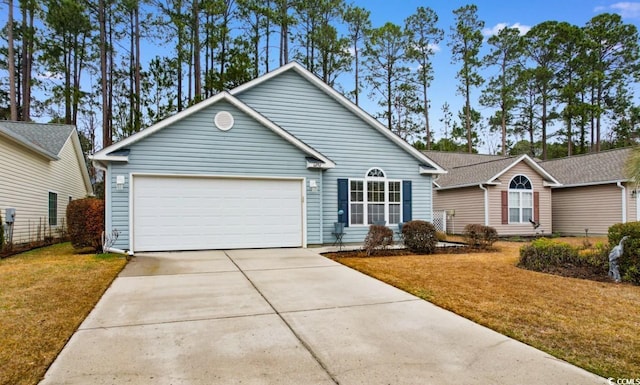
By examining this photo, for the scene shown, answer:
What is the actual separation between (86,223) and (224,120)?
4.38 m

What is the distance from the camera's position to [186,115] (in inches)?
388

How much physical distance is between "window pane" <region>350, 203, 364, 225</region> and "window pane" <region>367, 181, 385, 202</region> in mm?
475

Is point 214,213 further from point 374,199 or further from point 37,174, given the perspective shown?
point 37,174

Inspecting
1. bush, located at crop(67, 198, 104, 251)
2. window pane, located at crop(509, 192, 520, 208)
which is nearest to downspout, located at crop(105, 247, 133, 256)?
bush, located at crop(67, 198, 104, 251)

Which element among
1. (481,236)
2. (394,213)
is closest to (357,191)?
(394,213)

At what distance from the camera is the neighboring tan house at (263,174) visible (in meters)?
9.64

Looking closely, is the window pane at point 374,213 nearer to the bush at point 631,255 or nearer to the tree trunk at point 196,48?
the bush at point 631,255

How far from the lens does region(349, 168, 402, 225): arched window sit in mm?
12312

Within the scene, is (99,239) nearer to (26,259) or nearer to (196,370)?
(26,259)

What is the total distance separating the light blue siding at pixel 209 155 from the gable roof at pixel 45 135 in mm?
5982

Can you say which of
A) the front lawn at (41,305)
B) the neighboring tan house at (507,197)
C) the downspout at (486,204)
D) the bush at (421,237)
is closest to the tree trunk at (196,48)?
the neighboring tan house at (507,197)

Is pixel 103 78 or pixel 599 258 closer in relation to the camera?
pixel 599 258

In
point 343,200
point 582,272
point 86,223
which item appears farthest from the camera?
point 343,200

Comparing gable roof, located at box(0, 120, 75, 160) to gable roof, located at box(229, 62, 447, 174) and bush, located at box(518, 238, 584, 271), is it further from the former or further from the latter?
bush, located at box(518, 238, 584, 271)
